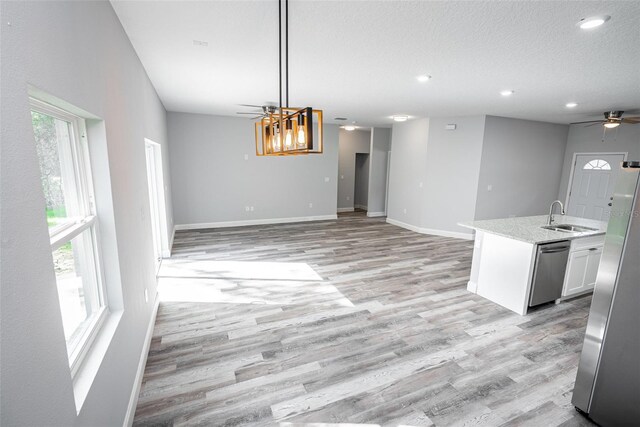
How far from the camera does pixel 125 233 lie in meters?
2.11

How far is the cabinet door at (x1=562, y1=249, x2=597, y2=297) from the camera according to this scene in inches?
139

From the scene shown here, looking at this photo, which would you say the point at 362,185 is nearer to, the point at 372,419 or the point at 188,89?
the point at 188,89

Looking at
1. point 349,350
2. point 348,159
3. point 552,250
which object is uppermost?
point 348,159

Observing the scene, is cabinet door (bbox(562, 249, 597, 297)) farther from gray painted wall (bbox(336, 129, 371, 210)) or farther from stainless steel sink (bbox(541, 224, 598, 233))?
gray painted wall (bbox(336, 129, 371, 210))

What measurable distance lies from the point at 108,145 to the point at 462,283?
14.1 feet

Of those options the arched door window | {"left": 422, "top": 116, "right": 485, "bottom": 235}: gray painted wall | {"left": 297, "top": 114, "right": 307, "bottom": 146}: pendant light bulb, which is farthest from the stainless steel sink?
the arched door window

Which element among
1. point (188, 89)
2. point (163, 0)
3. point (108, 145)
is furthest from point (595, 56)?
point (188, 89)

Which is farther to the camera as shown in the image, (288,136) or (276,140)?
(276,140)

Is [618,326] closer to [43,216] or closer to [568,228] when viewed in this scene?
[568,228]

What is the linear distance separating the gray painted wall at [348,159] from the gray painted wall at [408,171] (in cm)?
216

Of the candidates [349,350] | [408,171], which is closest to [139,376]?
[349,350]

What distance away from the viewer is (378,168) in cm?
892

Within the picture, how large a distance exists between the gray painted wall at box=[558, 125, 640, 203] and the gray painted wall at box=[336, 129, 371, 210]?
5329 mm

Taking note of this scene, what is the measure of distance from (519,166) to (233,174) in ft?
21.8
